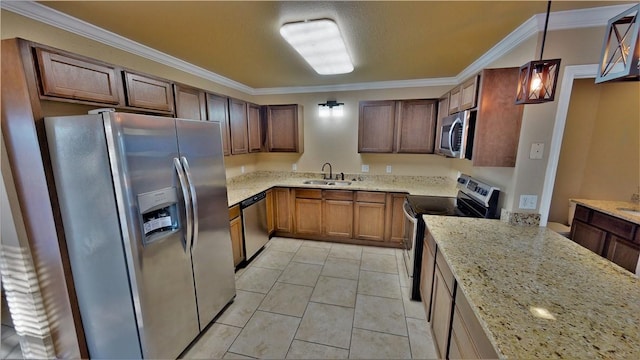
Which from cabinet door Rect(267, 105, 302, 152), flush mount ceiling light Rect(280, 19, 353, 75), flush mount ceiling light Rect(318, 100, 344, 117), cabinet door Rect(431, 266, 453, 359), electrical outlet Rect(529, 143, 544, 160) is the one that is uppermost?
flush mount ceiling light Rect(280, 19, 353, 75)

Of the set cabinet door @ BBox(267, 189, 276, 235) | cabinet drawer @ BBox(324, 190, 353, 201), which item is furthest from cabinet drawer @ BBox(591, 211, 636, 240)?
cabinet door @ BBox(267, 189, 276, 235)

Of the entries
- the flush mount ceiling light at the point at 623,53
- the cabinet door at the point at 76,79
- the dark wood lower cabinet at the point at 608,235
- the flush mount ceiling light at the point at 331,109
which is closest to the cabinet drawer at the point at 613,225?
the dark wood lower cabinet at the point at 608,235

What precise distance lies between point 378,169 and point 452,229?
2.19m

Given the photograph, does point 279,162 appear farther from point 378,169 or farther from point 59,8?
point 59,8

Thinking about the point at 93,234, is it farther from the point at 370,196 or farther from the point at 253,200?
the point at 370,196

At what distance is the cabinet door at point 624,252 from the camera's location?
194cm

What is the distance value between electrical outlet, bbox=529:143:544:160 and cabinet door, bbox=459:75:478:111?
21.6 inches

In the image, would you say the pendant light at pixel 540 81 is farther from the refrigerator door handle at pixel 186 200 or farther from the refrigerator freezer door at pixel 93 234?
the refrigerator freezer door at pixel 93 234

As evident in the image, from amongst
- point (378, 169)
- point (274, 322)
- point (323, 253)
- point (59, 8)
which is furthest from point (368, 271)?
point (59, 8)

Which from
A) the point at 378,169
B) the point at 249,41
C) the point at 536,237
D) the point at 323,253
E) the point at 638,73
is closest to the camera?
the point at 638,73

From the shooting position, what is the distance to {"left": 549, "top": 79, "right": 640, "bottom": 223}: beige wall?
2318mm

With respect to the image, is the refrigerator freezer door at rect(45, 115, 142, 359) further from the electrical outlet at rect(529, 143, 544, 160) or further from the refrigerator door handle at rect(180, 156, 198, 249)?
the electrical outlet at rect(529, 143, 544, 160)

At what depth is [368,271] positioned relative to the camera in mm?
2934

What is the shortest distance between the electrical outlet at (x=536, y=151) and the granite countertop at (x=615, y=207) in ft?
3.29
